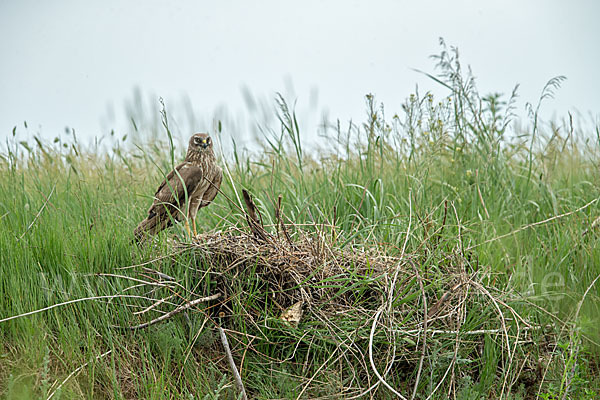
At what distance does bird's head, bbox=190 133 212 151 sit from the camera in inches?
162

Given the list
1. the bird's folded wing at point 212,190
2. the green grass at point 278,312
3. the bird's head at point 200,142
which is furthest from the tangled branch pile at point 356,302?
the bird's head at point 200,142

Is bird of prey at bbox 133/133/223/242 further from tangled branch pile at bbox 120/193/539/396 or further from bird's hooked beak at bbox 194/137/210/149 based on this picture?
tangled branch pile at bbox 120/193/539/396

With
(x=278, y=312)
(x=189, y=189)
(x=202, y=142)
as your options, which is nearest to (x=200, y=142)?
(x=202, y=142)

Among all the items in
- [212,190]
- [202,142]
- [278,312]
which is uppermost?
[202,142]

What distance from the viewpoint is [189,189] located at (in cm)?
381

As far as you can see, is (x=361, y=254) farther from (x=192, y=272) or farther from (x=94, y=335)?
(x=94, y=335)

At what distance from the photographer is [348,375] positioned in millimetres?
2584

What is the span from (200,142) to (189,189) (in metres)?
0.50

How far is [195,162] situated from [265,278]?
5.08ft

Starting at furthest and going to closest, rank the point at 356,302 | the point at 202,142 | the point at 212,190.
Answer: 1. the point at 202,142
2. the point at 212,190
3. the point at 356,302

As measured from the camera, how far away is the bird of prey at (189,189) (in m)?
3.32

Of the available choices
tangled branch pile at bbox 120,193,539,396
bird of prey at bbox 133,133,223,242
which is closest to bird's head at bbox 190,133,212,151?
bird of prey at bbox 133,133,223,242

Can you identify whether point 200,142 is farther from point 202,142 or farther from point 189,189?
point 189,189

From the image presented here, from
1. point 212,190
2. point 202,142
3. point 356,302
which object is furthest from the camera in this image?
point 202,142
